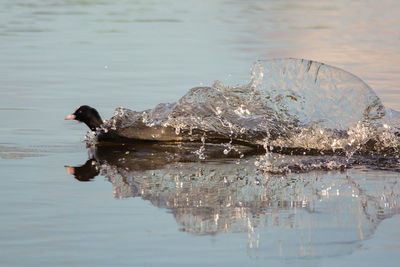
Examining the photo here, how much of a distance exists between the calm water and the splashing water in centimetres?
84

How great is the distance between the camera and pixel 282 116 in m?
9.84

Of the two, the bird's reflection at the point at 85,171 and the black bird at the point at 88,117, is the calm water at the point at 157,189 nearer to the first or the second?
the bird's reflection at the point at 85,171

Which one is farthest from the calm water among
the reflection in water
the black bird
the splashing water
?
the splashing water

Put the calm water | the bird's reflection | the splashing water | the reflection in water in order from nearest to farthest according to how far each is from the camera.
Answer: the calm water < the reflection in water < the bird's reflection < the splashing water

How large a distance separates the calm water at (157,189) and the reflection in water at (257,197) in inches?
0.5

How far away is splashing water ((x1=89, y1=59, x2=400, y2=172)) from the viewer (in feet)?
30.3

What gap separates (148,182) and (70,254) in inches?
88.1

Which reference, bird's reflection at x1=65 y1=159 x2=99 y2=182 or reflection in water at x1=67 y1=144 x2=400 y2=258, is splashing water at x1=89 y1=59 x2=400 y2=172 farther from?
bird's reflection at x1=65 y1=159 x2=99 y2=182

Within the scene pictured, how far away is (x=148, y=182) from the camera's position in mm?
7520

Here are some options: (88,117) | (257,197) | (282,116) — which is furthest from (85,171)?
(282,116)

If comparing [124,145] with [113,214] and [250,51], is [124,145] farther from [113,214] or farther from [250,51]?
[250,51]

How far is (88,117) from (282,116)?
7.24ft

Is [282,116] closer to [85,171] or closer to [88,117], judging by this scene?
[88,117]

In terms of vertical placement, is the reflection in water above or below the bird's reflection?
below
